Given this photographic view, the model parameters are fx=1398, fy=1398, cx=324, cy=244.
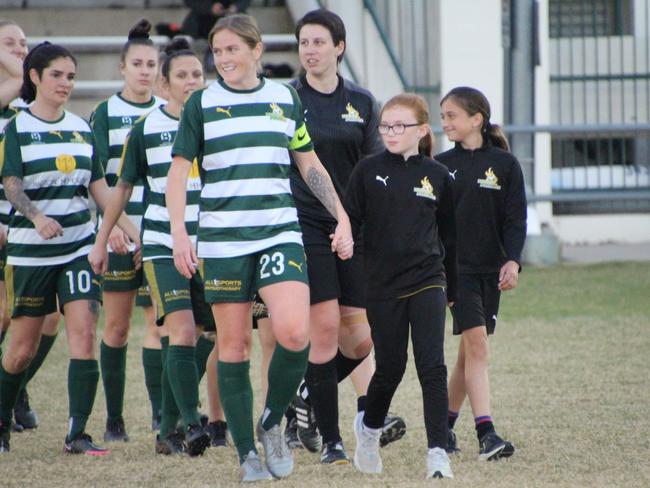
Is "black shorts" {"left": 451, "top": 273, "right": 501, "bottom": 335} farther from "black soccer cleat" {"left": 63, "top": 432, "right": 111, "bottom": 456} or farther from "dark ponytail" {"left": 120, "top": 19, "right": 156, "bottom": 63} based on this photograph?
"dark ponytail" {"left": 120, "top": 19, "right": 156, "bottom": 63}

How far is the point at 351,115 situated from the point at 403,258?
96cm

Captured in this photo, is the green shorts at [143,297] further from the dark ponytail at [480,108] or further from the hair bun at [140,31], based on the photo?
the dark ponytail at [480,108]

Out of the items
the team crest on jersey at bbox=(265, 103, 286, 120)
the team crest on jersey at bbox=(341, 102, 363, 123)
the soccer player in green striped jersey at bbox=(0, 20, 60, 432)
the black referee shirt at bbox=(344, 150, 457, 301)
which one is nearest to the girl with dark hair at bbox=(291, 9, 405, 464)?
the team crest on jersey at bbox=(341, 102, 363, 123)

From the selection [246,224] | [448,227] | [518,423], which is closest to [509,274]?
[448,227]

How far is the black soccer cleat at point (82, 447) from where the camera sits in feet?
23.2

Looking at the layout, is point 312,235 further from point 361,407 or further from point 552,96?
point 552,96

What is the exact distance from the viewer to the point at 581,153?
16641mm

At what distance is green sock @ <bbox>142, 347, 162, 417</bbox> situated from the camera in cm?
786

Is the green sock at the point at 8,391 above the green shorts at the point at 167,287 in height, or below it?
below

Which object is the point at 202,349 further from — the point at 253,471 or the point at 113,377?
the point at 253,471

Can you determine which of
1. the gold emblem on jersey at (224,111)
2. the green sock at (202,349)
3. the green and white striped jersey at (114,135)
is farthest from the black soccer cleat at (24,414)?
the gold emblem on jersey at (224,111)

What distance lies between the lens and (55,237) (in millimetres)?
7035

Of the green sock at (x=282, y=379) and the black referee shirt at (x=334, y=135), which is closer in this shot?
the green sock at (x=282, y=379)

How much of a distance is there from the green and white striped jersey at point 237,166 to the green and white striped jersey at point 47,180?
1.27m
